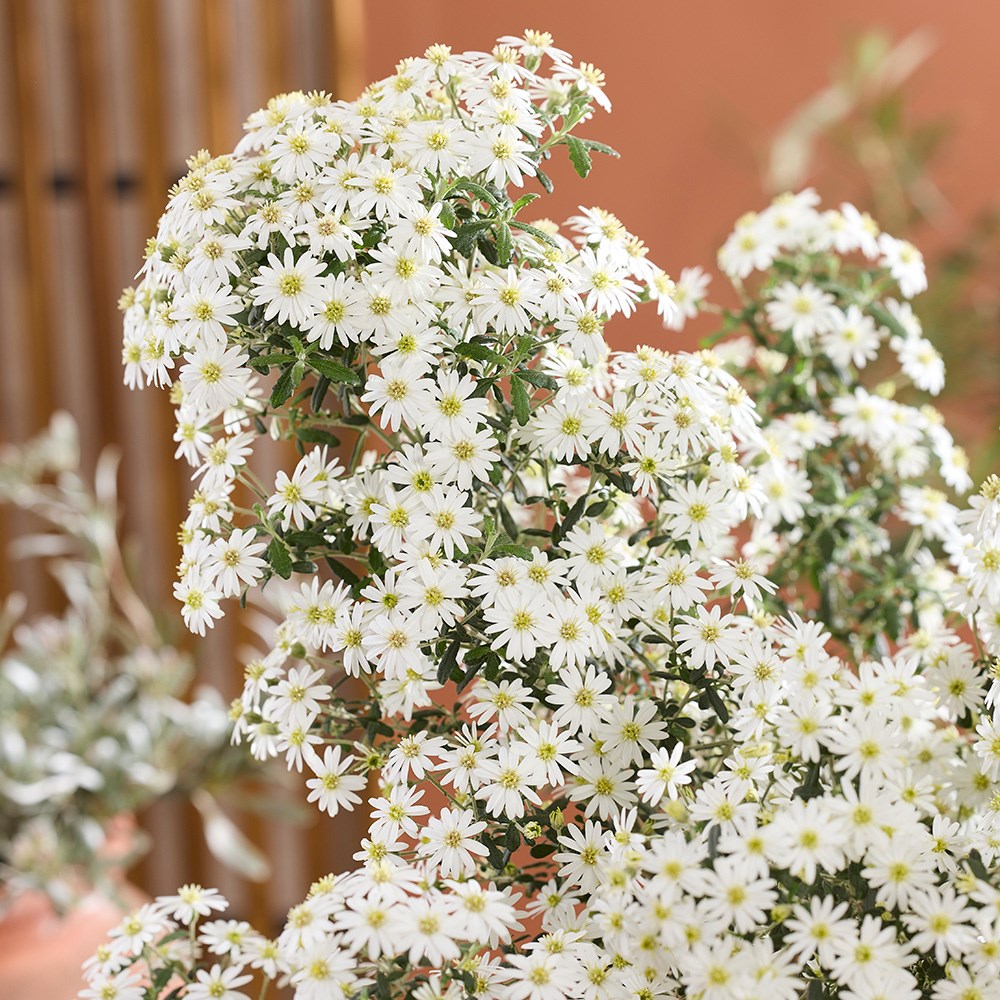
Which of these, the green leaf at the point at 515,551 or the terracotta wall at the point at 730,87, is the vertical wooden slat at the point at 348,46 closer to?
the terracotta wall at the point at 730,87

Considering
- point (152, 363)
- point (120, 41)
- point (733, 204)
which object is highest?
point (120, 41)

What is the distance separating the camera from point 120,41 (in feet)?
6.69

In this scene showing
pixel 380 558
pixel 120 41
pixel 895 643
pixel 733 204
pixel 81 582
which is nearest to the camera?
pixel 380 558

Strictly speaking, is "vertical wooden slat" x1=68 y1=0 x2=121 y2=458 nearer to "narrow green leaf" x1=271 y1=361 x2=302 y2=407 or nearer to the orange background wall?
the orange background wall

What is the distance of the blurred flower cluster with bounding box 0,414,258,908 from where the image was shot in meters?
1.37

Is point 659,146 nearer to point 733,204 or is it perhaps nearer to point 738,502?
point 733,204

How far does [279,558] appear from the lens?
0.64 metres

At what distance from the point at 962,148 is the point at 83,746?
6.19 feet

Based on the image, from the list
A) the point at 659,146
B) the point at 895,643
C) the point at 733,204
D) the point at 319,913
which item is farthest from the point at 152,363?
the point at 733,204

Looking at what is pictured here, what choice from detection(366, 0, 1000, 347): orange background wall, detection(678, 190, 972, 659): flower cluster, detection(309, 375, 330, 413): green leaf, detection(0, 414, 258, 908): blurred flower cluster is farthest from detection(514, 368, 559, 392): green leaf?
detection(366, 0, 1000, 347): orange background wall

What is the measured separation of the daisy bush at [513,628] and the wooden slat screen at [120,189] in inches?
55.6

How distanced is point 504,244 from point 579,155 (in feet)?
0.32

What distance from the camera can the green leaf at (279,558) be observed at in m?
0.64

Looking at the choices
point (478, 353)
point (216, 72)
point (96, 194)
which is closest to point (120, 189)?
point (96, 194)
